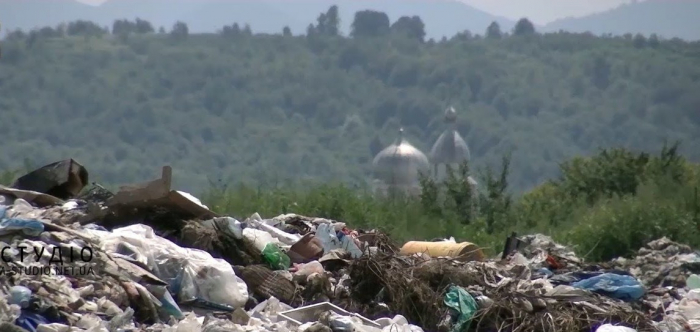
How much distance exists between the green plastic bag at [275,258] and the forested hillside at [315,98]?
277 feet

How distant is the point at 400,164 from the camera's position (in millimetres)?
56312

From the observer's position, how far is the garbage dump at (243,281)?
8.27 metres

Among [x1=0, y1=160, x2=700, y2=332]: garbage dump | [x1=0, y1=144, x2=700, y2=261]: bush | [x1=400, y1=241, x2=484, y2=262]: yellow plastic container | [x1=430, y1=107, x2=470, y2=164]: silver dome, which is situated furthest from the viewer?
[x1=430, y1=107, x2=470, y2=164]: silver dome

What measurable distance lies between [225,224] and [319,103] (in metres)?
118

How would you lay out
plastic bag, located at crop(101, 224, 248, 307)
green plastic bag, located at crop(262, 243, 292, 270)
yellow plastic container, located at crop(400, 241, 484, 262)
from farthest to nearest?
yellow plastic container, located at crop(400, 241, 484, 262) < green plastic bag, located at crop(262, 243, 292, 270) < plastic bag, located at crop(101, 224, 248, 307)

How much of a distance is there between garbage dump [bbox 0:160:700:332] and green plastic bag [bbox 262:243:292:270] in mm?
12

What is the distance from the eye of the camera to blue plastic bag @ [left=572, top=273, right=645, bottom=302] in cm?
1060

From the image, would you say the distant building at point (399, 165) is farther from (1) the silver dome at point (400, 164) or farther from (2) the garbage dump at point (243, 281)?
(2) the garbage dump at point (243, 281)

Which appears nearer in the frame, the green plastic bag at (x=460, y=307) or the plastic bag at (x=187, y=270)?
the plastic bag at (x=187, y=270)

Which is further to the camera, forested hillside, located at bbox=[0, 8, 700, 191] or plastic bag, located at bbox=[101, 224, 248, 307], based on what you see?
forested hillside, located at bbox=[0, 8, 700, 191]

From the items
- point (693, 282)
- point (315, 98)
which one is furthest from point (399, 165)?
point (315, 98)

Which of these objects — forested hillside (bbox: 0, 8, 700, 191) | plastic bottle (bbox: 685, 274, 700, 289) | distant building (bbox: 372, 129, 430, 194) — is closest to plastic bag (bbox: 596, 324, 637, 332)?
plastic bottle (bbox: 685, 274, 700, 289)

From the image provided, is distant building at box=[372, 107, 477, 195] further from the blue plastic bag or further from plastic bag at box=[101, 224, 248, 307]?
plastic bag at box=[101, 224, 248, 307]

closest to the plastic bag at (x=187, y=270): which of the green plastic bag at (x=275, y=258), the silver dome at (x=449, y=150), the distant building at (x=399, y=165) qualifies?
the green plastic bag at (x=275, y=258)
